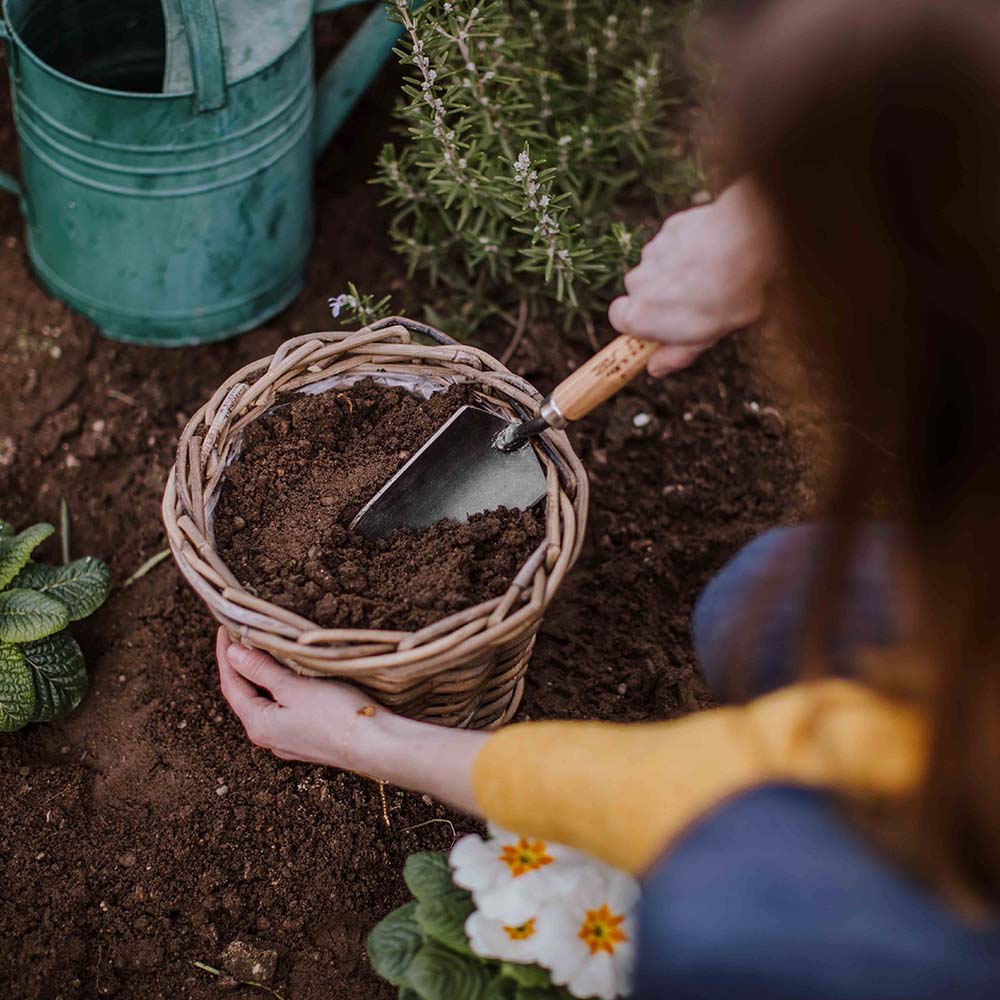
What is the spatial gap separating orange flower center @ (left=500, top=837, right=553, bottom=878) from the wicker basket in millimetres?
234

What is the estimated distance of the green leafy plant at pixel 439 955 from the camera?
133cm

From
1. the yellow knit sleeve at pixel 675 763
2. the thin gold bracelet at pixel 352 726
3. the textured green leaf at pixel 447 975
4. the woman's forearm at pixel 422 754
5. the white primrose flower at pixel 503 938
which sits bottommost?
the textured green leaf at pixel 447 975

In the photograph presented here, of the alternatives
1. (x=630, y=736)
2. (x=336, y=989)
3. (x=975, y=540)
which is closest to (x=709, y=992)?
(x=630, y=736)

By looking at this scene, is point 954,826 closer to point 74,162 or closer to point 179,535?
point 179,535

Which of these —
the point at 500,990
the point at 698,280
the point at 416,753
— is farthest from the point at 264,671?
the point at 698,280

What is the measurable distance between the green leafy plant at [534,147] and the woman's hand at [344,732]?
823 mm

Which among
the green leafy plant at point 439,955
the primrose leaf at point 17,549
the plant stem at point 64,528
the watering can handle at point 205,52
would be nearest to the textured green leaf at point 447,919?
the green leafy plant at point 439,955

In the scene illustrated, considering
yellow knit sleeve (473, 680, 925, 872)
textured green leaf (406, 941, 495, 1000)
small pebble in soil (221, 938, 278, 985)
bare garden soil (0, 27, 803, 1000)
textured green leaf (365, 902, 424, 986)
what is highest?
yellow knit sleeve (473, 680, 925, 872)

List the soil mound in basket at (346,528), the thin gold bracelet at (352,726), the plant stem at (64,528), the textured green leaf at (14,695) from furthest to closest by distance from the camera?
the plant stem at (64,528) < the textured green leaf at (14,695) < the soil mound in basket at (346,528) < the thin gold bracelet at (352,726)

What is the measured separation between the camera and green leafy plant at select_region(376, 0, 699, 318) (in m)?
1.87

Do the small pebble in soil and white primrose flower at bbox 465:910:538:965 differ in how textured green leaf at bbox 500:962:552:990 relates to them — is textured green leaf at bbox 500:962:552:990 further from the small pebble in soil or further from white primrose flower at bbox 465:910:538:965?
the small pebble in soil

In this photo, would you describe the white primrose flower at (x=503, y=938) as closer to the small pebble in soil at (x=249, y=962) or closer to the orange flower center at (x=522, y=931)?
the orange flower center at (x=522, y=931)

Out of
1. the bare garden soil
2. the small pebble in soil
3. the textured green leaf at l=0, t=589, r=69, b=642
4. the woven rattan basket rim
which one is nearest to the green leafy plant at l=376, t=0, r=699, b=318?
the bare garden soil

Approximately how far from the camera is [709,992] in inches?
38.5
